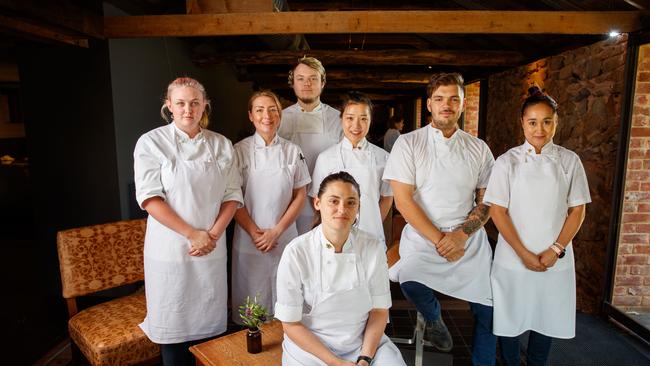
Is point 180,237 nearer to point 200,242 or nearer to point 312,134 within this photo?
point 200,242

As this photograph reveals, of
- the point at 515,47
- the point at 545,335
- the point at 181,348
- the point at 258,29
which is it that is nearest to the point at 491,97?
the point at 515,47

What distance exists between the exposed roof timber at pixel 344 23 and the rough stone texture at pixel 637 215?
1.97 feet

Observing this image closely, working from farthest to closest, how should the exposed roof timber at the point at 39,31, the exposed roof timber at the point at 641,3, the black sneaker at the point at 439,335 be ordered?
the exposed roof timber at the point at 641,3 → the exposed roof timber at the point at 39,31 → the black sneaker at the point at 439,335

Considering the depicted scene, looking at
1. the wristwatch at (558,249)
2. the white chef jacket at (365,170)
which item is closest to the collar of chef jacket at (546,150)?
the wristwatch at (558,249)

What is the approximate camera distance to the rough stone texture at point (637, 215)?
114 inches

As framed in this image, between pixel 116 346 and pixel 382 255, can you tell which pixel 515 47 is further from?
pixel 116 346

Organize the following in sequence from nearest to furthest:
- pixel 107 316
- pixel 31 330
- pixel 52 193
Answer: pixel 107 316
pixel 31 330
pixel 52 193

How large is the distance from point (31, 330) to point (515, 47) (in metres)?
4.99

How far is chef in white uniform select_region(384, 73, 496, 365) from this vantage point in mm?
2033

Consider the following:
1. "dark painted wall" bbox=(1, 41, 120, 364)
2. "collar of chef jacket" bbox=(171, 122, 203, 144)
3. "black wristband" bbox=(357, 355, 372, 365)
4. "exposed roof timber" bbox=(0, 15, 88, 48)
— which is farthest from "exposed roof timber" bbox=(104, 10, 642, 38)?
"black wristband" bbox=(357, 355, 372, 365)

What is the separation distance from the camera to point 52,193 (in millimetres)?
3404

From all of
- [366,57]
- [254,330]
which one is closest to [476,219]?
[254,330]

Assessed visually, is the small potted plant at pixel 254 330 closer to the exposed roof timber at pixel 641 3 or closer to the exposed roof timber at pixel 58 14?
the exposed roof timber at pixel 58 14

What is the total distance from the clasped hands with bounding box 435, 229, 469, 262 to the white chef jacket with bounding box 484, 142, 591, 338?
0.22 metres
